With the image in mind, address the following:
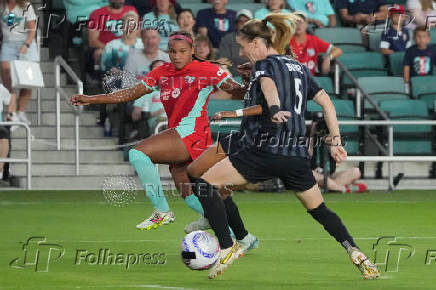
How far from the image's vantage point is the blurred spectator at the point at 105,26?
19375 mm

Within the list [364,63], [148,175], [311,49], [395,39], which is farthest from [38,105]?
[148,175]

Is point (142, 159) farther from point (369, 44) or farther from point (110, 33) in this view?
point (369, 44)

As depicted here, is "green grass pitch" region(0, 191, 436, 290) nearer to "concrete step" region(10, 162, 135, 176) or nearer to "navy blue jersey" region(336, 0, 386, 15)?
"concrete step" region(10, 162, 135, 176)

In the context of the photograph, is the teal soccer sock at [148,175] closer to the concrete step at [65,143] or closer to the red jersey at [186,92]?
the red jersey at [186,92]

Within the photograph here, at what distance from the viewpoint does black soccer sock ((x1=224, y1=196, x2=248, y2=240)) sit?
984 cm

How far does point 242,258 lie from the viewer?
992 cm

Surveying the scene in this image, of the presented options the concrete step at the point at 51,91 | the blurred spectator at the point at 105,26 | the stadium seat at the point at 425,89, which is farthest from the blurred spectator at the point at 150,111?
the stadium seat at the point at 425,89

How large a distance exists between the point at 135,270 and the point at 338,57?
40.1 ft

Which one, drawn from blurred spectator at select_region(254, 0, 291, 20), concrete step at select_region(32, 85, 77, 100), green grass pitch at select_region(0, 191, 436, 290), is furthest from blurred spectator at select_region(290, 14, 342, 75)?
concrete step at select_region(32, 85, 77, 100)

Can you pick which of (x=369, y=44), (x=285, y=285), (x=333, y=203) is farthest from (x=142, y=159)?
(x=369, y=44)

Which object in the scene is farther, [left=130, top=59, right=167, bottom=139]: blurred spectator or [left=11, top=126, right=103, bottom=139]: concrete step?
[left=11, top=126, right=103, bottom=139]: concrete step

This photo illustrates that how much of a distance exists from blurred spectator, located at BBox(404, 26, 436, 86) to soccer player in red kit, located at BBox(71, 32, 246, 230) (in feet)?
32.2

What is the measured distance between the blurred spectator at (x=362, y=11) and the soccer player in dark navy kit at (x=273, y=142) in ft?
42.6

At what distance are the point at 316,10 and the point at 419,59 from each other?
6.95 feet
